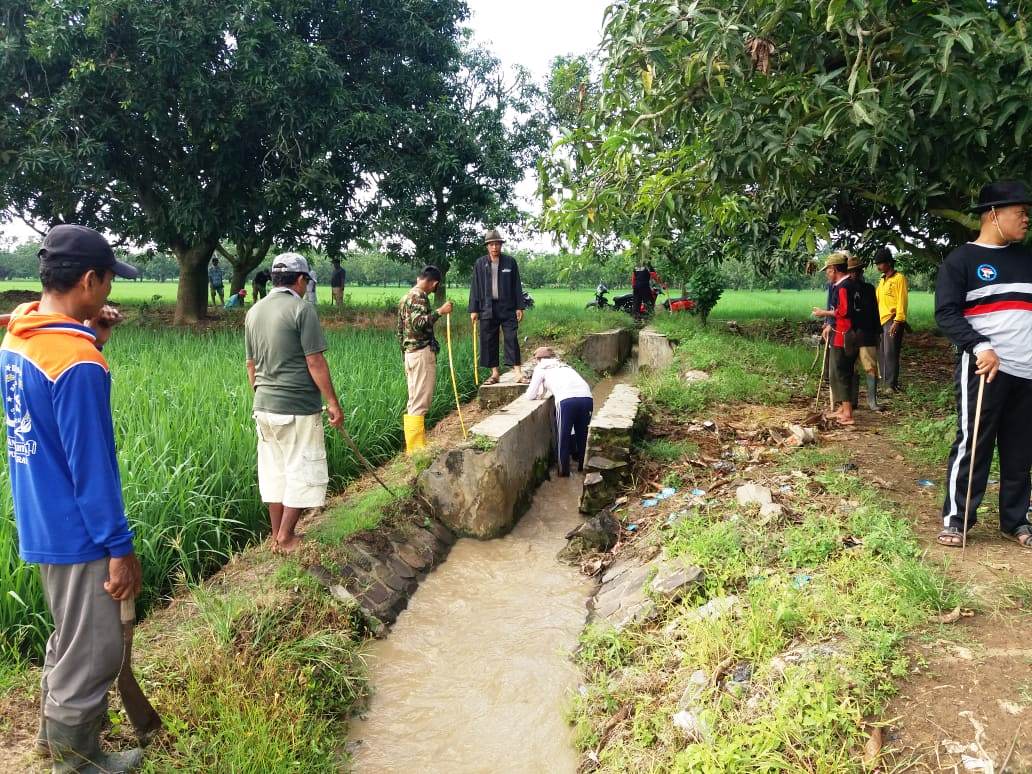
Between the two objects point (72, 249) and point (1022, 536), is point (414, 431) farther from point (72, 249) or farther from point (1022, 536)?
point (1022, 536)

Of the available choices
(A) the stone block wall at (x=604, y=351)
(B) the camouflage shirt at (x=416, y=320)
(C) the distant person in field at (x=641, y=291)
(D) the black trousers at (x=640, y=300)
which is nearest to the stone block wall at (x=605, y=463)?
(B) the camouflage shirt at (x=416, y=320)

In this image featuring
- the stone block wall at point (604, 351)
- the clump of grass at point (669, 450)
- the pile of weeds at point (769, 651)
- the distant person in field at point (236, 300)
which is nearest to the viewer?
the pile of weeds at point (769, 651)

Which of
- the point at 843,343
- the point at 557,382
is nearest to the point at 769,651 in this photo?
the point at 557,382

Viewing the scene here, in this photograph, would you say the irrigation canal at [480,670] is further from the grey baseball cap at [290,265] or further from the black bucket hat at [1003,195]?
the black bucket hat at [1003,195]

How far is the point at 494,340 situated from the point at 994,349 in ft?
17.5

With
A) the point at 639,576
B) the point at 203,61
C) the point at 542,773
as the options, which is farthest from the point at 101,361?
the point at 203,61

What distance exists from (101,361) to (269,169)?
1046 cm

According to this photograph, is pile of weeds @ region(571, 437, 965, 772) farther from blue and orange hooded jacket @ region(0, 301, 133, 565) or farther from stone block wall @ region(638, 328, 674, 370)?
stone block wall @ region(638, 328, 674, 370)

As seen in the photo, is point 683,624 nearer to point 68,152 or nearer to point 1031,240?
point 1031,240

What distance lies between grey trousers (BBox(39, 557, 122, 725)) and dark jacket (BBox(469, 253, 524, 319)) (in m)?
5.82

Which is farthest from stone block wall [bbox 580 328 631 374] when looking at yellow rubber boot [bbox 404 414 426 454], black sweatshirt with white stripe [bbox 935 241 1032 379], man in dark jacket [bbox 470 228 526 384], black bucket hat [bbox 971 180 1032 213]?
black bucket hat [bbox 971 180 1032 213]

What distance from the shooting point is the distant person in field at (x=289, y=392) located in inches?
157

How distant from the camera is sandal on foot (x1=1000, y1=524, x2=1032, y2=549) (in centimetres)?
344

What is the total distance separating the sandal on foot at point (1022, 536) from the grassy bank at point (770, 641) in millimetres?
479
